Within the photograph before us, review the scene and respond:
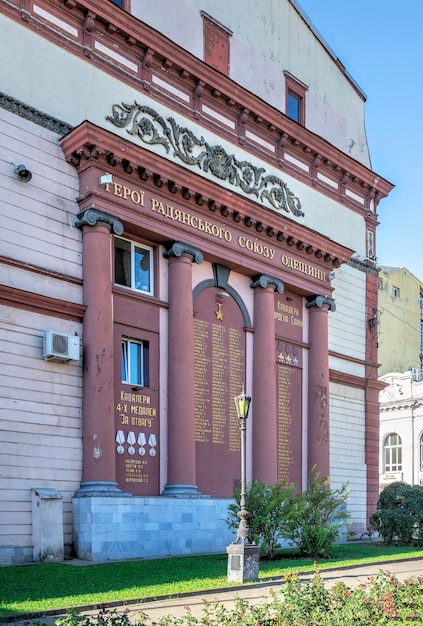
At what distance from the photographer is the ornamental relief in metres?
23.0

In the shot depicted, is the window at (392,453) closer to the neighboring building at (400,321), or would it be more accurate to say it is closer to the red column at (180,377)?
the neighboring building at (400,321)

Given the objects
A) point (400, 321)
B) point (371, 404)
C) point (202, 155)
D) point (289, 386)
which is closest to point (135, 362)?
point (202, 155)

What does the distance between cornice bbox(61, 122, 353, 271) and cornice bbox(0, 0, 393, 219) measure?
96.8 inches

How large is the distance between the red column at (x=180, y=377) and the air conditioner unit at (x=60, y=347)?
337 centimetres

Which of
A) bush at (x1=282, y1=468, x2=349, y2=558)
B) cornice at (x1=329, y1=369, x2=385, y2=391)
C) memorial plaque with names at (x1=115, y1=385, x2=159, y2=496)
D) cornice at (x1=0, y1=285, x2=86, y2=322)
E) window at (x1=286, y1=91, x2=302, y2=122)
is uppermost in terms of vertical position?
window at (x1=286, y1=91, x2=302, y2=122)

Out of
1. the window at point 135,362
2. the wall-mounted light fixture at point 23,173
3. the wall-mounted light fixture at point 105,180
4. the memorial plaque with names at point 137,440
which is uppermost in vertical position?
the wall-mounted light fixture at point 105,180

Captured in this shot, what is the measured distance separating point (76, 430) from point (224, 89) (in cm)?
1183

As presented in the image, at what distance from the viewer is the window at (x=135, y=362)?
870 inches

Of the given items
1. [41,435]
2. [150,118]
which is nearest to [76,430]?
[41,435]

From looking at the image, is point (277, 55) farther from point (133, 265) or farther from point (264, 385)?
point (264, 385)

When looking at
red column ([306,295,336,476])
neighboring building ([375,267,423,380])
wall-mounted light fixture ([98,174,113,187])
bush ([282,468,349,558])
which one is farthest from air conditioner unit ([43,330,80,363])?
neighboring building ([375,267,423,380])

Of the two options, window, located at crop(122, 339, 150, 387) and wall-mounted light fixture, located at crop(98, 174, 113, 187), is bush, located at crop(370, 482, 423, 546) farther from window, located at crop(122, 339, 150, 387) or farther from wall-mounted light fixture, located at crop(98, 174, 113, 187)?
wall-mounted light fixture, located at crop(98, 174, 113, 187)

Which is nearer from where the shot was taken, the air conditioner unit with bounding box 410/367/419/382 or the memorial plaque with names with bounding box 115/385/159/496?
the memorial plaque with names with bounding box 115/385/159/496

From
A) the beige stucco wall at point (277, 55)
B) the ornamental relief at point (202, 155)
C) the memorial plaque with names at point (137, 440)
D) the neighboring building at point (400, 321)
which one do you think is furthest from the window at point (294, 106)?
the neighboring building at point (400, 321)
